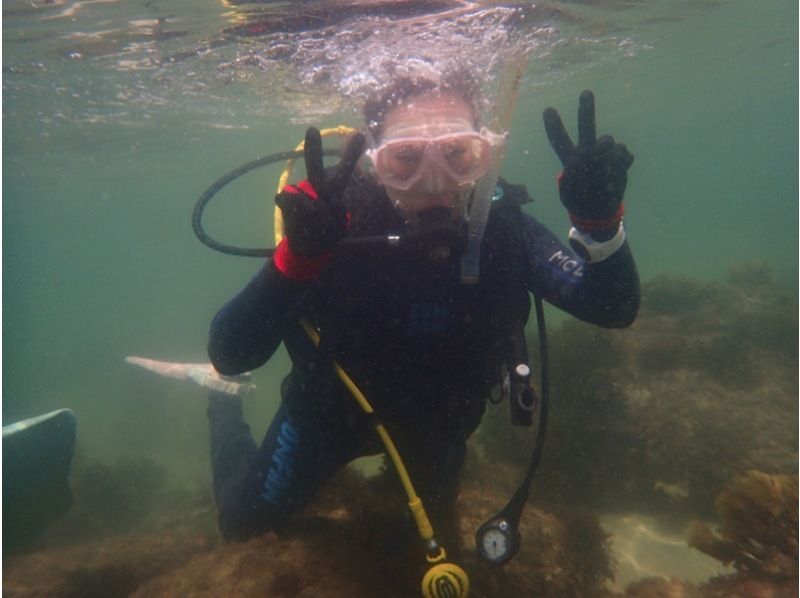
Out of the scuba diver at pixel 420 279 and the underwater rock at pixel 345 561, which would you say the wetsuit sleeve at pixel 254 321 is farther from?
the underwater rock at pixel 345 561

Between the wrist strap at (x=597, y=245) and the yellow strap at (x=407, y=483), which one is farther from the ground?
the wrist strap at (x=597, y=245)

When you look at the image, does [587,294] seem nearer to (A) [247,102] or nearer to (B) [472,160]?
(B) [472,160]

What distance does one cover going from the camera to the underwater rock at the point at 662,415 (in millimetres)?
7602

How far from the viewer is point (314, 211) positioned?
3092mm

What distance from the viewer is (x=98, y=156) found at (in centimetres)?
2748

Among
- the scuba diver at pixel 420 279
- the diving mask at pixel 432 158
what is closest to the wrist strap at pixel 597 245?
the scuba diver at pixel 420 279

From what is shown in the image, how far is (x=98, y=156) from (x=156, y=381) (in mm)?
12781

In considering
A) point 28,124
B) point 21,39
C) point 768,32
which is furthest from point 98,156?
point 768,32

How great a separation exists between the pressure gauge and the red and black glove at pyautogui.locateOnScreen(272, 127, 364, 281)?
2283 millimetres

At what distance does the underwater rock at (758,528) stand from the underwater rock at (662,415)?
93.2 inches

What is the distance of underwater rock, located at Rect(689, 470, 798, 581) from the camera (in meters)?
4.69

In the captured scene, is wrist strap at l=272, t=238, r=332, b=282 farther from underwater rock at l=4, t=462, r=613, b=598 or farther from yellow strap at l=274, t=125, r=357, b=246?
underwater rock at l=4, t=462, r=613, b=598

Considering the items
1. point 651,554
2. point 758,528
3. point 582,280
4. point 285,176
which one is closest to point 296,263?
point 285,176

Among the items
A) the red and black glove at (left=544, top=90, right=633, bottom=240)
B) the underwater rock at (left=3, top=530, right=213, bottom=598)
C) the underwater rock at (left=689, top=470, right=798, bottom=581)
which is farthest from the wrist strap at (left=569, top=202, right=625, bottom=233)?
the underwater rock at (left=3, top=530, right=213, bottom=598)
